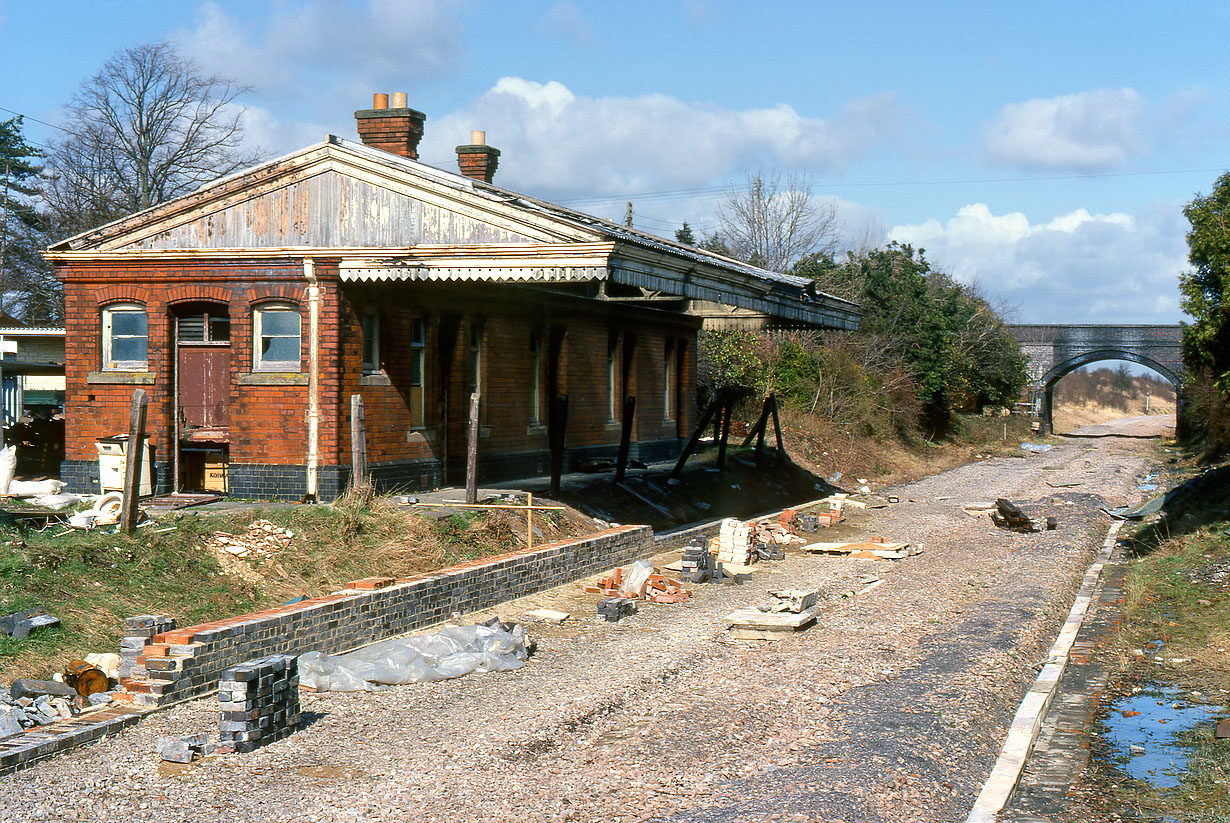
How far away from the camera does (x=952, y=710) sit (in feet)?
28.7

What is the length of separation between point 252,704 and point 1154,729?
22.5 feet

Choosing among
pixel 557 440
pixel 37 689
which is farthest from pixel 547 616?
pixel 557 440

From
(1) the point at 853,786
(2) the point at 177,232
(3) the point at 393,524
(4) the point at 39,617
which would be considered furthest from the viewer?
(2) the point at 177,232

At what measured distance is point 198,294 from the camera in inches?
650

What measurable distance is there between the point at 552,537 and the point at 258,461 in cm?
445

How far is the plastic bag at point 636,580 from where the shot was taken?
13.6 meters

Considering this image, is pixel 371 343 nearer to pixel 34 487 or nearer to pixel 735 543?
pixel 34 487

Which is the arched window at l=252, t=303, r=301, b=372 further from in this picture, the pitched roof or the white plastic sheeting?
the white plastic sheeting

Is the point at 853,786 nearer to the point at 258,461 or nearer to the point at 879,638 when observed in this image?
the point at 879,638

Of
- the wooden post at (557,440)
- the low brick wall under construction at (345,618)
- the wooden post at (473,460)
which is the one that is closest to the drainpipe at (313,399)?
the wooden post at (473,460)

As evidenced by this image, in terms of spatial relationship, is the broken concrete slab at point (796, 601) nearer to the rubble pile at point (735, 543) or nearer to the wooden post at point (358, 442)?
the rubble pile at point (735, 543)

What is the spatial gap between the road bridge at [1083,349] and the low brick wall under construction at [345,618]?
55.5 m

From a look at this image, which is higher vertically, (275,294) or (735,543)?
(275,294)

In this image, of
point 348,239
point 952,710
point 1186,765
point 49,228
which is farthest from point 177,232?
point 49,228
